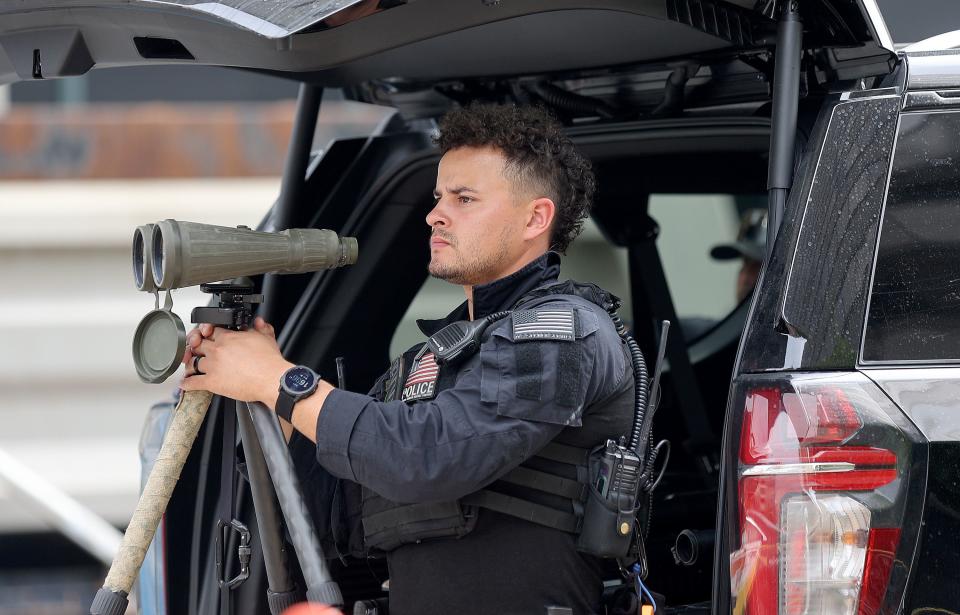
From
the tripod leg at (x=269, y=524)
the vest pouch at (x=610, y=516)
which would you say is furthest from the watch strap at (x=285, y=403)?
the vest pouch at (x=610, y=516)

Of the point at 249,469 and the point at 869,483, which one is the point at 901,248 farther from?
the point at 249,469

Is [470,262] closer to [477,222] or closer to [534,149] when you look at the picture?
[477,222]

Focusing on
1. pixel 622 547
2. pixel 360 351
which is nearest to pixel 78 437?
pixel 360 351

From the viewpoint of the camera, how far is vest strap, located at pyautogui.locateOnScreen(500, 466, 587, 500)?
78.6 inches

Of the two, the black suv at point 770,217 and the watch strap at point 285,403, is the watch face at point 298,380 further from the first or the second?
the black suv at point 770,217

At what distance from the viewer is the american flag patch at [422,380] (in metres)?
2.06

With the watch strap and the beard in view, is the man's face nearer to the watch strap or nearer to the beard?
the beard

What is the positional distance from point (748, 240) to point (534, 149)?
5.41 feet

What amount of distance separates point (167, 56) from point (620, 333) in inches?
33.1

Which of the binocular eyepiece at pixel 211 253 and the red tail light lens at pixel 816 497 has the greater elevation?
the binocular eyepiece at pixel 211 253

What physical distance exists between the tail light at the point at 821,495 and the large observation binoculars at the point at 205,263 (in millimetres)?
715

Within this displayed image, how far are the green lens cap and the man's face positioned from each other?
19.1 inches

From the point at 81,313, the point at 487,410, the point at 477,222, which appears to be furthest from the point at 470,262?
the point at 81,313

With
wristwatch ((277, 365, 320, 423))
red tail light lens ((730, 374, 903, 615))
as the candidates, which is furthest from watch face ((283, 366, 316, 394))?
red tail light lens ((730, 374, 903, 615))
